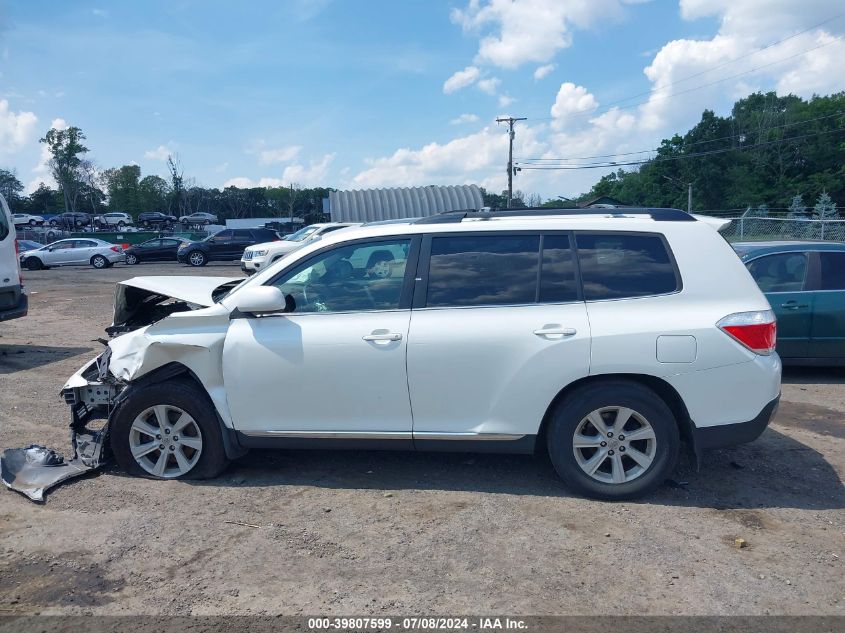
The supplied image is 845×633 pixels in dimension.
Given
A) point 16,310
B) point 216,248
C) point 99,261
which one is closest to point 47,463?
point 16,310

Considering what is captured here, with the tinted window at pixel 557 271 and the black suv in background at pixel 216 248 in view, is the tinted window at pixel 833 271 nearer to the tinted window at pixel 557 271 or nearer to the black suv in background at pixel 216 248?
the tinted window at pixel 557 271

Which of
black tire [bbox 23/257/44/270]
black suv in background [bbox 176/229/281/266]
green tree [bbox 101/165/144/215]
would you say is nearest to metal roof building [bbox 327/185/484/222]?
black suv in background [bbox 176/229/281/266]

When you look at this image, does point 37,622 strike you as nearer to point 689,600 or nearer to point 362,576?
point 362,576

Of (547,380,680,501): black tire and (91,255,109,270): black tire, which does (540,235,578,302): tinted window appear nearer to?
(547,380,680,501): black tire

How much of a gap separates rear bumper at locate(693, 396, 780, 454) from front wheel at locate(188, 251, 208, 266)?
2935 centimetres

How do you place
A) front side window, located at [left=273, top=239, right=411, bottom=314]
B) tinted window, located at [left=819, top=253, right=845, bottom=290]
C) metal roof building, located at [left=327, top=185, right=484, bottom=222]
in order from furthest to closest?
metal roof building, located at [left=327, top=185, right=484, bottom=222] → tinted window, located at [left=819, top=253, right=845, bottom=290] → front side window, located at [left=273, top=239, right=411, bottom=314]

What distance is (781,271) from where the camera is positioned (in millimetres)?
7781

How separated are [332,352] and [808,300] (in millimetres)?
5755

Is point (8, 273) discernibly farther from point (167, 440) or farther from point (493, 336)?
point (493, 336)

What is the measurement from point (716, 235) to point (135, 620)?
13.1 ft

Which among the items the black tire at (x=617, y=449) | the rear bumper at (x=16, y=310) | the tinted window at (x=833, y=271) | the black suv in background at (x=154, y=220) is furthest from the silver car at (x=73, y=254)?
the black suv in background at (x=154, y=220)

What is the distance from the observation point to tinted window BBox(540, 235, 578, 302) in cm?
441

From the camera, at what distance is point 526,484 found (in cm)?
466

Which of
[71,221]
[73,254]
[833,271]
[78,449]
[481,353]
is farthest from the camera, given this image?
[71,221]
